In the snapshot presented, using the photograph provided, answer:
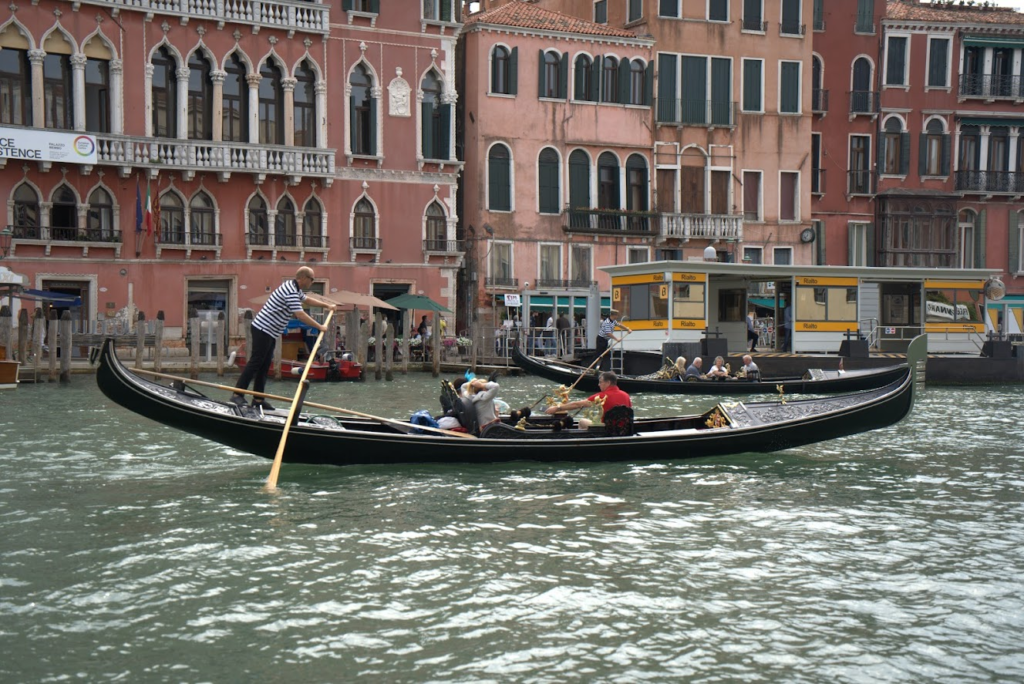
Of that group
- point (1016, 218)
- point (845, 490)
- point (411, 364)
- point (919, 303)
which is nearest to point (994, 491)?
point (845, 490)

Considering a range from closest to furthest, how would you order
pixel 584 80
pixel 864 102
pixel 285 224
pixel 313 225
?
pixel 285 224 → pixel 313 225 → pixel 584 80 → pixel 864 102

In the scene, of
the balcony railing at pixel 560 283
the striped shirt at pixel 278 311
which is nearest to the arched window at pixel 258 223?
the balcony railing at pixel 560 283

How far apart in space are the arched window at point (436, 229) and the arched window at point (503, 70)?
305 cm

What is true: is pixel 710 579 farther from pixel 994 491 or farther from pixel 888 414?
pixel 888 414

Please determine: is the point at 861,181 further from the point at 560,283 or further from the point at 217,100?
the point at 217,100

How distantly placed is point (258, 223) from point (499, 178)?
558cm

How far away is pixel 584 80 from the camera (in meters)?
28.2

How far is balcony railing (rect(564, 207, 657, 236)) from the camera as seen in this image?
28.1m

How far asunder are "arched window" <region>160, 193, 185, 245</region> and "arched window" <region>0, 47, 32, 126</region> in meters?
2.81

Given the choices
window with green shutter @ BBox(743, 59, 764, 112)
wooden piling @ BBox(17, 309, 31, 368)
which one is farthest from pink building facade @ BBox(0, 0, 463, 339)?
window with green shutter @ BBox(743, 59, 764, 112)

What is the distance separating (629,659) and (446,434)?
198 inches

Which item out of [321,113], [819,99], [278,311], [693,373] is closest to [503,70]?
[321,113]

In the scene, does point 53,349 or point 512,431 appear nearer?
point 512,431

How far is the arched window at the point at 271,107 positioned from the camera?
24.8 metres
